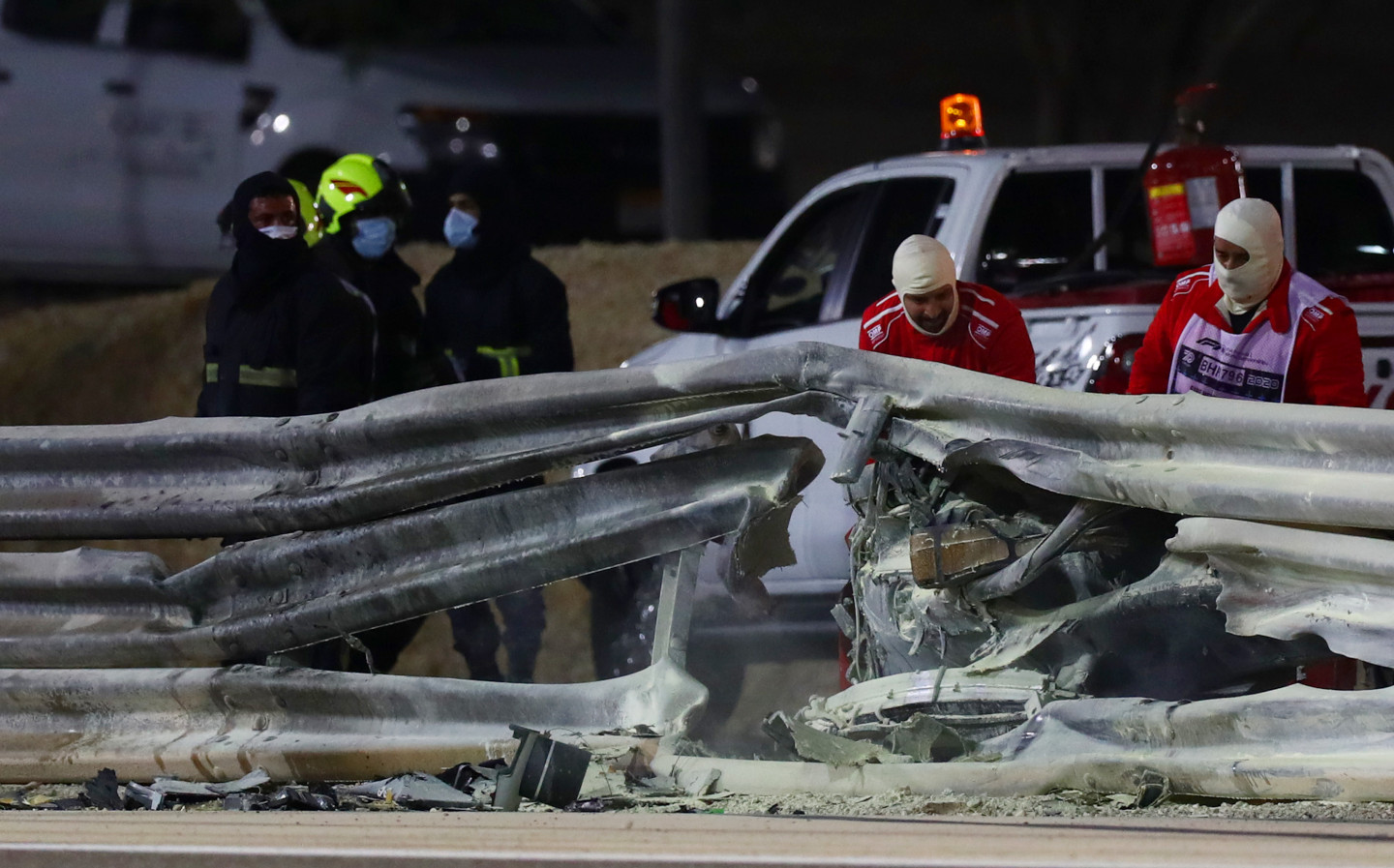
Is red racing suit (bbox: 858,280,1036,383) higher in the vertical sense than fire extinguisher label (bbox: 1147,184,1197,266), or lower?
lower

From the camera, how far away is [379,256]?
696cm

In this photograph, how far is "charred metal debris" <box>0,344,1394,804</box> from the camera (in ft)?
12.9

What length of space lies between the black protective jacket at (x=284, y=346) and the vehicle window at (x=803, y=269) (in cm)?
165

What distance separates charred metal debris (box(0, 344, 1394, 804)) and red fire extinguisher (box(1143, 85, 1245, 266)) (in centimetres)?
197

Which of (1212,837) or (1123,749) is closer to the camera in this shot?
(1212,837)

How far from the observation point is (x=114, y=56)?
12133 millimetres

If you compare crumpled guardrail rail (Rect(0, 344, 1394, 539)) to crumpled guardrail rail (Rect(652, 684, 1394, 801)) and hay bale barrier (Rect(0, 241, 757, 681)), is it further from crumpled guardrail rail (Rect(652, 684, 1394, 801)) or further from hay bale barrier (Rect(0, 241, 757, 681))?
hay bale barrier (Rect(0, 241, 757, 681))

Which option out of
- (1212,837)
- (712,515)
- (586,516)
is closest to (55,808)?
(586,516)

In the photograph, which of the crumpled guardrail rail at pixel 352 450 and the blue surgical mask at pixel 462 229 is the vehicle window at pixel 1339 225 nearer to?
the crumpled guardrail rail at pixel 352 450

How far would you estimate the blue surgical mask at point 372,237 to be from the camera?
6910 millimetres

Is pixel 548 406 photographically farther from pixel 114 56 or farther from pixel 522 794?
pixel 114 56

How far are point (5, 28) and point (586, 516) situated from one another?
30.9ft

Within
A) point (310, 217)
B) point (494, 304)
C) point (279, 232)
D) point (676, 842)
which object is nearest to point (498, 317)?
point (494, 304)

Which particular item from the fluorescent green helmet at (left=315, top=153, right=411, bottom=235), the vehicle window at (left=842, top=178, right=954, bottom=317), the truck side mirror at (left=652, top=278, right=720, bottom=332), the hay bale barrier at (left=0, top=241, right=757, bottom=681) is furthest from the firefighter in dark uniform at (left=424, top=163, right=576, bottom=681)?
the hay bale barrier at (left=0, top=241, right=757, bottom=681)
